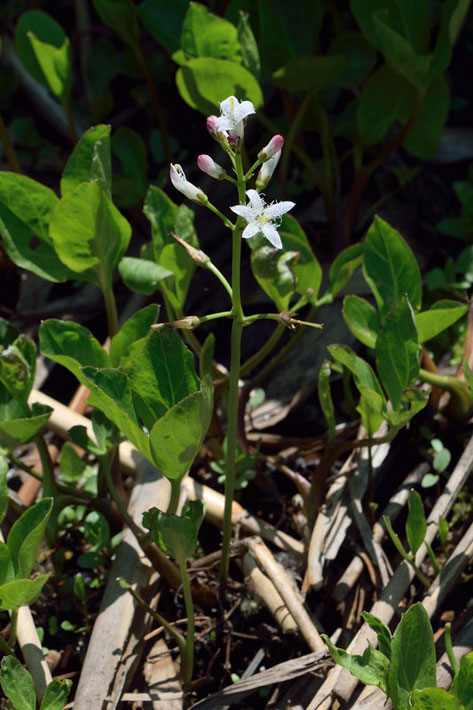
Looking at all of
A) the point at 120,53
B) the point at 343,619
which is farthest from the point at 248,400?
the point at 120,53

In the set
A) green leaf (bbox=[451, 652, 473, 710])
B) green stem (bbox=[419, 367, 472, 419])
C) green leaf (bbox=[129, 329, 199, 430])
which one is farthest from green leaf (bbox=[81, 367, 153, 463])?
green stem (bbox=[419, 367, 472, 419])

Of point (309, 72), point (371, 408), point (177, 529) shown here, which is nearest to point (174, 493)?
point (177, 529)

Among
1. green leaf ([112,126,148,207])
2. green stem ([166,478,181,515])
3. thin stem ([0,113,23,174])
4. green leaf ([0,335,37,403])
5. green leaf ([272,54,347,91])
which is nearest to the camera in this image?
green stem ([166,478,181,515])

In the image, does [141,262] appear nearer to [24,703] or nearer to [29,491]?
[29,491]

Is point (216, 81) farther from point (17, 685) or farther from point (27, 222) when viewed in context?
point (17, 685)

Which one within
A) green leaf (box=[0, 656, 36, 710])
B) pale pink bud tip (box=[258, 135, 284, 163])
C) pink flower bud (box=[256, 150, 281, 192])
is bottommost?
green leaf (box=[0, 656, 36, 710])

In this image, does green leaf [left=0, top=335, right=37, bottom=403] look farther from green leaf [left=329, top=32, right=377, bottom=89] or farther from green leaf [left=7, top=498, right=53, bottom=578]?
green leaf [left=329, top=32, right=377, bottom=89]
